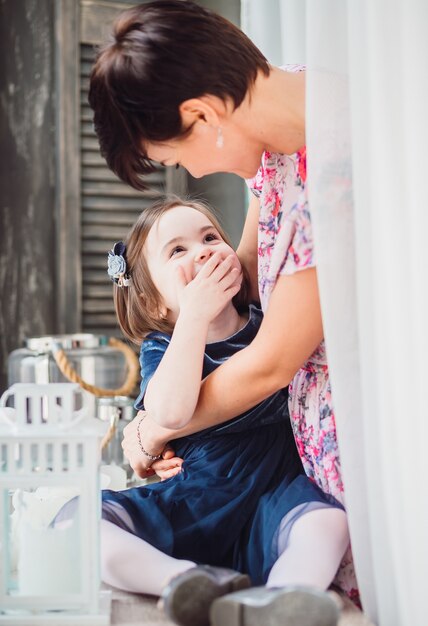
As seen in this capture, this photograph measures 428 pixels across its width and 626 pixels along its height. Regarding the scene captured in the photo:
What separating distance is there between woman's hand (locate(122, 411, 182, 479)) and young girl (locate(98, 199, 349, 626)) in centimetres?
2

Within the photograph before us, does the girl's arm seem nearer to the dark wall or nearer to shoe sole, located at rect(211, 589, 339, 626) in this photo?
shoe sole, located at rect(211, 589, 339, 626)

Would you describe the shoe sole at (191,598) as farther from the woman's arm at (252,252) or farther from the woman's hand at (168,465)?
the woman's arm at (252,252)

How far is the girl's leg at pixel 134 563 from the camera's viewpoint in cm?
105

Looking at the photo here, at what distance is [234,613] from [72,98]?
7.33 ft

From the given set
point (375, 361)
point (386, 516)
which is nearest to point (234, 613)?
point (386, 516)

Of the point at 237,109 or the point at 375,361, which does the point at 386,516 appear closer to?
the point at 375,361

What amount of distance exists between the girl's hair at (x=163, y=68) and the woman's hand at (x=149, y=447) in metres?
0.49

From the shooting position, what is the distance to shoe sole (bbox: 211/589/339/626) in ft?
2.68

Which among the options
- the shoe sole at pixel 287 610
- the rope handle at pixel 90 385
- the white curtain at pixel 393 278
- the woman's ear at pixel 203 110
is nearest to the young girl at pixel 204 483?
the shoe sole at pixel 287 610

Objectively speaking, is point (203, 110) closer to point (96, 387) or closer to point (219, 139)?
point (219, 139)

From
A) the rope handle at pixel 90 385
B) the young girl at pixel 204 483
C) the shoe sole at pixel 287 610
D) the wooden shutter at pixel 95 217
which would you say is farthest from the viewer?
the wooden shutter at pixel 95 217

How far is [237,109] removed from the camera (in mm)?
1110

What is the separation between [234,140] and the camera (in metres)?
1.15

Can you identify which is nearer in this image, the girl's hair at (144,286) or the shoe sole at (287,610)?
the shoe sole at (287,610)
